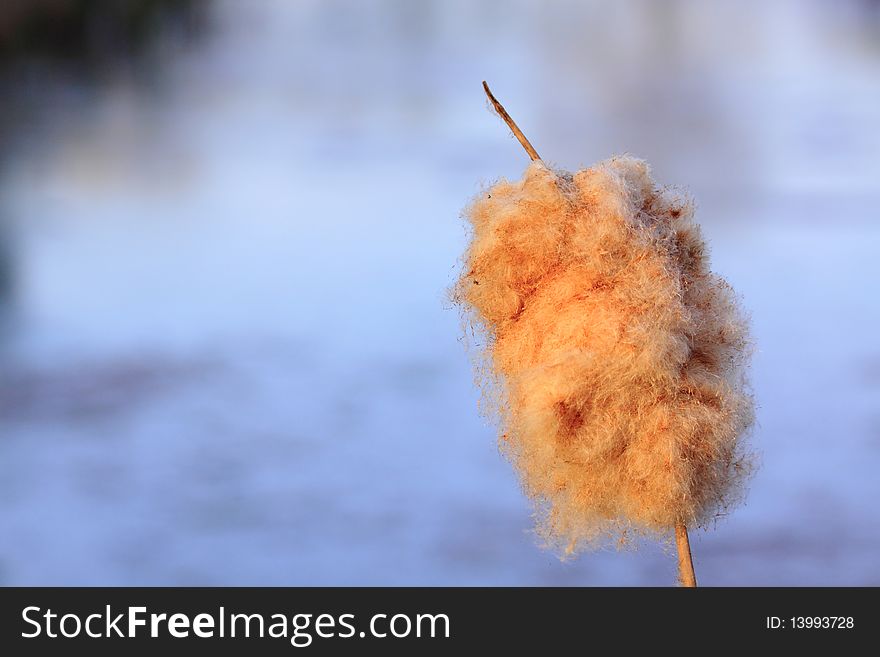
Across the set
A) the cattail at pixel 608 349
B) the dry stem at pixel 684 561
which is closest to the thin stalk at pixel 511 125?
the cattail at pixel 608 349

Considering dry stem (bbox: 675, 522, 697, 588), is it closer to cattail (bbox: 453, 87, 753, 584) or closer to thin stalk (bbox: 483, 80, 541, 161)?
cattail (bbox: 453, 87, 753, 584)

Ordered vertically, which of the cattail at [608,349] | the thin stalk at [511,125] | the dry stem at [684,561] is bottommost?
the dry stem at [684,561]

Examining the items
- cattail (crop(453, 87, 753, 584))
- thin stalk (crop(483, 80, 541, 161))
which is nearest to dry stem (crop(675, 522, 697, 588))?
cattail (crop(453, 87, 753, 584))

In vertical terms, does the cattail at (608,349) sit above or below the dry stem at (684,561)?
above

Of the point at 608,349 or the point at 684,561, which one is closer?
the point at 608,349

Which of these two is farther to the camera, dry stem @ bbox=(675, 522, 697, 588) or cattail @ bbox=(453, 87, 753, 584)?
dry stem @ bbox=(675, 522, 697, 588)

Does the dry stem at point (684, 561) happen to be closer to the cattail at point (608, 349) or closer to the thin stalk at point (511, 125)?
the cattail at point (608, 349)

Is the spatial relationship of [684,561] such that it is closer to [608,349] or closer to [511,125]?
[608,349]

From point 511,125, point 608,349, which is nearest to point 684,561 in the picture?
point 608,349

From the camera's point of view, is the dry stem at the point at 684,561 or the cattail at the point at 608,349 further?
the dry stem at the point at 684,561
